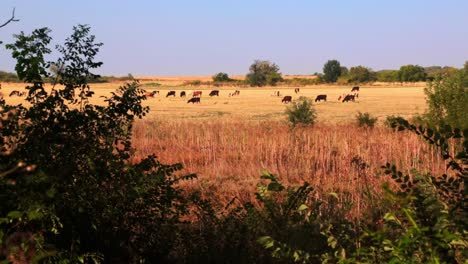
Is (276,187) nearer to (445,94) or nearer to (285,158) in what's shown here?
(285,158)

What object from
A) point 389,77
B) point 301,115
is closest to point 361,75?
point 389,77

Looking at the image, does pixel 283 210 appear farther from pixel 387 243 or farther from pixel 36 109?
pixel 36 109

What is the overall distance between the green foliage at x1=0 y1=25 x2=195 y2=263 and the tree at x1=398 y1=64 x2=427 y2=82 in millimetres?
133279

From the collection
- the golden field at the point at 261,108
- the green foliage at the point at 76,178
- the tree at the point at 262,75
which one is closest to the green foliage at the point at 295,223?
the green foliage at the point at 76,178

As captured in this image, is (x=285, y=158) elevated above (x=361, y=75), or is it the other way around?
(x=285, y=158)

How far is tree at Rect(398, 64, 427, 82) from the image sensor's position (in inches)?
5108

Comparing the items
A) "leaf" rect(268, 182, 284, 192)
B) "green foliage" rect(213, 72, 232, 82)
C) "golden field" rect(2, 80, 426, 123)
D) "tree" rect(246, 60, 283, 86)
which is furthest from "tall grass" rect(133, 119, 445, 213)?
"green foliage" rect(213, 72, 232, 82)

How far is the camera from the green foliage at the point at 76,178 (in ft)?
7.58

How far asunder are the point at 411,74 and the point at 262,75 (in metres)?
39.0

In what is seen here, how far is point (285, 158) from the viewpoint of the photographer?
11156mm

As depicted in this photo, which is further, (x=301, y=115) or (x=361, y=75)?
(x=361, y=75)

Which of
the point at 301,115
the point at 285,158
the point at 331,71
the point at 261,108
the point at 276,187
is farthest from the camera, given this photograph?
the point at 331,71

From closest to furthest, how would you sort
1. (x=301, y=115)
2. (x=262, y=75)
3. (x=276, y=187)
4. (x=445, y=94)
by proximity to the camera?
(x=276, y=187) → (x=445, y=94) → (x=301, y=115) → (x=262, y=75)

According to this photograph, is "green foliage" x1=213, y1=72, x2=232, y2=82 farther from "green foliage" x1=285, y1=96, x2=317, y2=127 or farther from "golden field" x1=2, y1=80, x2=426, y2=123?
"green foliage" x1=285, y1=96, x2=317, y2=127
